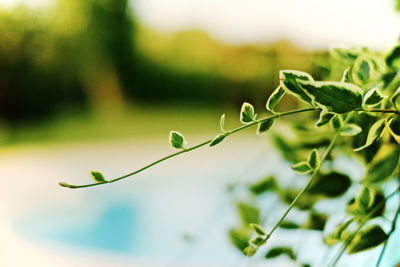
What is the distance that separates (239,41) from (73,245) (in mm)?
6708

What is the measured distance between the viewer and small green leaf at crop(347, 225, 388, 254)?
293mm

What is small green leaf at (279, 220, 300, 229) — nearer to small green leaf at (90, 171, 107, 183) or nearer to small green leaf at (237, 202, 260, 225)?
small green leaf at (237, 202, 260, 225)

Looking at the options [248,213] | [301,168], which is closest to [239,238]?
[248,213]

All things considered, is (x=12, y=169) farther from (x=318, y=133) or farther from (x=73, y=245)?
(x=318, y=133)

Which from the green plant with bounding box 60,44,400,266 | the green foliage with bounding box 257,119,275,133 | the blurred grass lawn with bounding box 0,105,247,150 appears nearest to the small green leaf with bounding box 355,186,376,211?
the green plant with bounding box 60,44,400,266

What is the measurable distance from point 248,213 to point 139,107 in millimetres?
9721

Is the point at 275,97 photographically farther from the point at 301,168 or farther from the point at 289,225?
the point at 289,225

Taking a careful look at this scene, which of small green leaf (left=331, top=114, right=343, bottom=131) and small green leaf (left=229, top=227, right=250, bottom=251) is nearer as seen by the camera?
small green leaf (left=331, top=114, right=343, bottom=131)

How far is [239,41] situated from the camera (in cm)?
859

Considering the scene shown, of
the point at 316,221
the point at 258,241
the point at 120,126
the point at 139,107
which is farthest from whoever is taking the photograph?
the point at 139,107

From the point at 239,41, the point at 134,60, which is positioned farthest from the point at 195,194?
the point at 134,60

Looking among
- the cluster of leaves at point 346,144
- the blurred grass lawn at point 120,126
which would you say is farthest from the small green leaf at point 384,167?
the blurred grass lawn at point 120,126

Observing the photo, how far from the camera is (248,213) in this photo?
14.6 inches

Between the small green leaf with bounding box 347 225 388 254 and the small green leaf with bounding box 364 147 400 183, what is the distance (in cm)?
3
